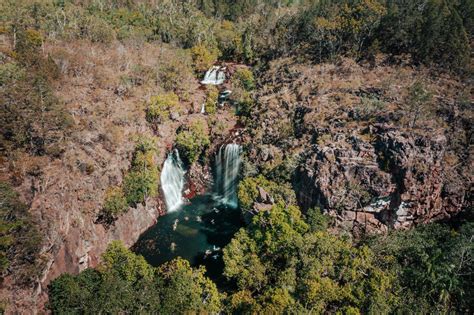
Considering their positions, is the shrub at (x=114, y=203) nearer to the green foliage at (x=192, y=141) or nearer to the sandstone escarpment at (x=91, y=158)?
the sandstone escarpment at (x=91, y=158)

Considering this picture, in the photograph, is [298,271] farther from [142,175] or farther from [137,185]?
[142,175]

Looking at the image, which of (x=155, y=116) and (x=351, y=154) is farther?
(x=155, y=116)

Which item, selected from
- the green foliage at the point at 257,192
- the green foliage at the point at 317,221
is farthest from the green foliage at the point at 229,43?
the green foliage at the point at 317,221

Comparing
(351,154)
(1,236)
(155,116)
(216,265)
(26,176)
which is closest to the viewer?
(1,236)

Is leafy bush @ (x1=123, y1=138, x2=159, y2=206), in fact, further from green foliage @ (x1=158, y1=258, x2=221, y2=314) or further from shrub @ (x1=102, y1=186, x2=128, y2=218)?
green foliage @ (x1=158, y1=258, x2=221, y2=314)

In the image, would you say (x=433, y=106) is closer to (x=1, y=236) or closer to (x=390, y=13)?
(x=390, y=13)

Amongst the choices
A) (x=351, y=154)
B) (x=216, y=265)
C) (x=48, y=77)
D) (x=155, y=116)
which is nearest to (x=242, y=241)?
(x=216, y=265)
